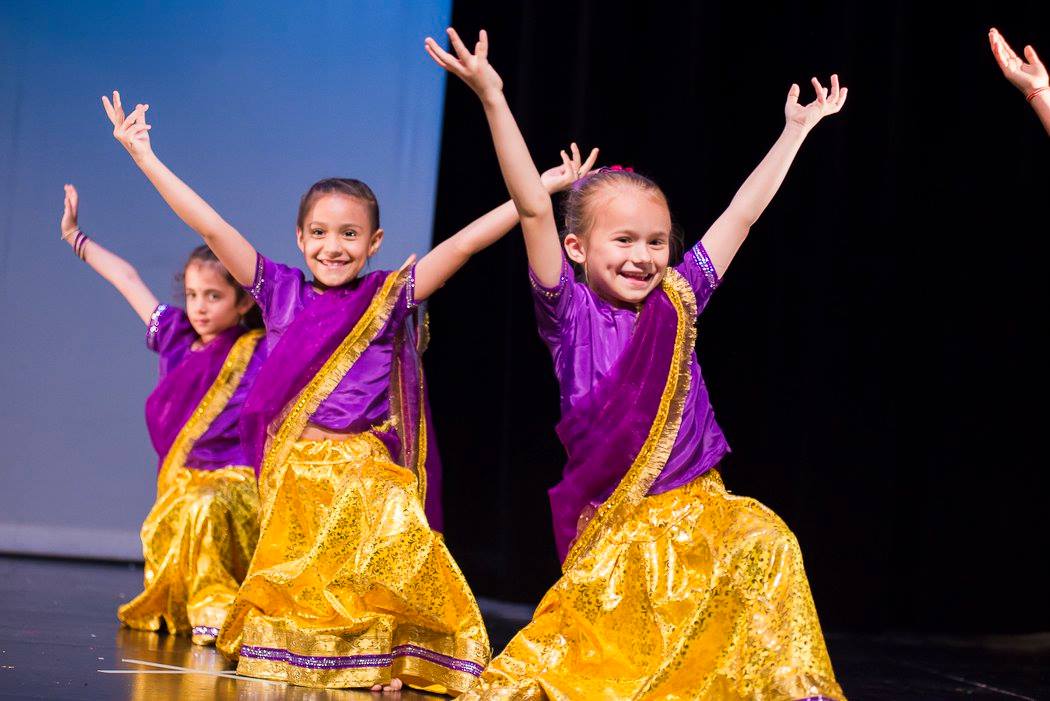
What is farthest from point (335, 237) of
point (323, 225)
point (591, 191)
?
point (591, 191)

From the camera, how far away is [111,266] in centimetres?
394

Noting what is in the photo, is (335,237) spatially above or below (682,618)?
above

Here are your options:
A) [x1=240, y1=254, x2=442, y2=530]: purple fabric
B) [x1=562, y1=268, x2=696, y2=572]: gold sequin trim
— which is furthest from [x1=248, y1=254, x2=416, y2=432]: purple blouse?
[x1=562, y1=268, x2=696, y2=572]: gold sequin trim

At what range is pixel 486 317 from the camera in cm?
477

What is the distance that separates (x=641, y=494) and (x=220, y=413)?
1.83 metres

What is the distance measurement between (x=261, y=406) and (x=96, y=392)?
2575 mm

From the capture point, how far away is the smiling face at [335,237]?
304cm

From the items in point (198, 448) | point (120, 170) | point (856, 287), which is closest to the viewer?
point (198, 448)

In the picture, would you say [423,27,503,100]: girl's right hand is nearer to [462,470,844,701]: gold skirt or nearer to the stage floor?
[462,470,844,701]: gold skirt

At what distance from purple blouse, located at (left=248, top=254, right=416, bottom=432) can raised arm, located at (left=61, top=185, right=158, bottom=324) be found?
3.10 ft

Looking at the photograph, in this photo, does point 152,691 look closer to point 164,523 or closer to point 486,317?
point 164,523

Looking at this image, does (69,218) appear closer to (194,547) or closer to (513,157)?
(194,547)

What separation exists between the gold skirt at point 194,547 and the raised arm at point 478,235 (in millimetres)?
1017

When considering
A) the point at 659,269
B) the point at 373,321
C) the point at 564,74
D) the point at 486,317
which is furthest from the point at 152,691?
the point at 564,74
